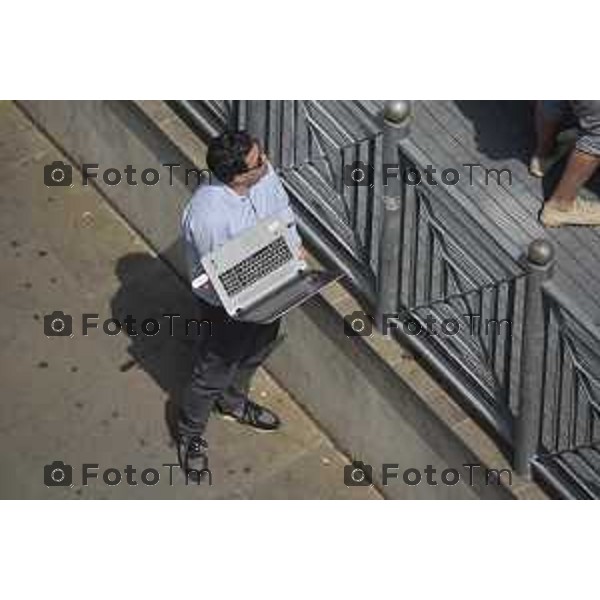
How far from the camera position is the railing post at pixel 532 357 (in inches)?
394

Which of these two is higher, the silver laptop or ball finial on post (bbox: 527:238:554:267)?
ball finial on post (bbox: 527:238:554:267)

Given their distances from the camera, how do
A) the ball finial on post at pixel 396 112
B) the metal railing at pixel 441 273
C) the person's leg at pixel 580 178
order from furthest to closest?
the person's leg at pixel 580 178, the ball finial on post at pixel 396 112, the metal railing at pixel 441 273

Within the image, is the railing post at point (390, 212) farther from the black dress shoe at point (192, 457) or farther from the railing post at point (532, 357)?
the black dress shoe at point (192, 457)

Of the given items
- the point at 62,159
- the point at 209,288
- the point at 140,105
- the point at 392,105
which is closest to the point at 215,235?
the point at 209,288

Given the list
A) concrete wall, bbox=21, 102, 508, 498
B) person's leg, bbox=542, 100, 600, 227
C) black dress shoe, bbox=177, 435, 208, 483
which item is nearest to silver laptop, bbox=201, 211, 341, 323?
concrete wall, bbox=21, 102, 508, 498

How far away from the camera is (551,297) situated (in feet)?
33.1

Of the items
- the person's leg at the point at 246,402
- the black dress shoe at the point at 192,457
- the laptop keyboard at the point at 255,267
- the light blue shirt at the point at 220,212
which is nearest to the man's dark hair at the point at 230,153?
the light blue shirt at the point at 220,212

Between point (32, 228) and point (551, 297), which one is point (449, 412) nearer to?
point (551, 297)

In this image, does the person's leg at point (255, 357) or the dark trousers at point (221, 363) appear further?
the person's leg at point (255, 357)

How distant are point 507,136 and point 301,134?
1216 mm

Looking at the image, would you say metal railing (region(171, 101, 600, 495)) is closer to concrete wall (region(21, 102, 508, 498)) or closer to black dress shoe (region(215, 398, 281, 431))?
concrete wall (region(21, 102, 508, 498))

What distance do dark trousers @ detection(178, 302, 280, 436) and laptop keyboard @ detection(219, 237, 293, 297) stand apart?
23 centimetres

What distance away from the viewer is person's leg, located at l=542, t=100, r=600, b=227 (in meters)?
11.2

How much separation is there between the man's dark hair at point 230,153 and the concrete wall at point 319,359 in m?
1.02
